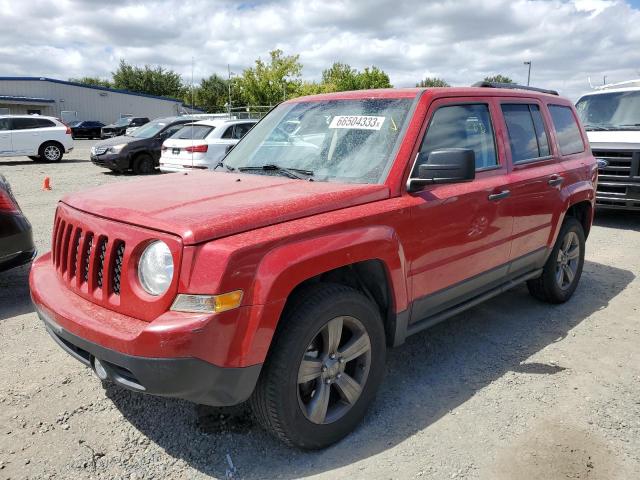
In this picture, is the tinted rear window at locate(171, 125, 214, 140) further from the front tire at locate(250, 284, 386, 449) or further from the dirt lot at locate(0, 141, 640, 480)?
the front tire at locate(250, 284, 386, 449)

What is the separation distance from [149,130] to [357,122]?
13976mm

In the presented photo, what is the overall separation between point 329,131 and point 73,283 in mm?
1788

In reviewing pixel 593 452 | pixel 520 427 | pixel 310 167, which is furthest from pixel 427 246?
pixel 593 452

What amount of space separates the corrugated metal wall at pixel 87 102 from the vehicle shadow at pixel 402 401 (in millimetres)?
47002

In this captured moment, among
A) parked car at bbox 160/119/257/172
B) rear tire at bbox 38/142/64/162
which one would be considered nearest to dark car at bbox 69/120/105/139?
rear tire at bbox 38/142/64/162

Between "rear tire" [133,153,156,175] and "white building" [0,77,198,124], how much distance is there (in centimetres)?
3141

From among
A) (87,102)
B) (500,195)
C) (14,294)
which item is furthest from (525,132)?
(87,102)

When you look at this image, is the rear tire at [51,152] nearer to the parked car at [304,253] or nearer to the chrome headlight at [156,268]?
the parked car at [304,253]

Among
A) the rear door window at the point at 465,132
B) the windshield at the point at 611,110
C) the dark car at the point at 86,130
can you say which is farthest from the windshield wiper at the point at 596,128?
the dark car at the point at 86,130

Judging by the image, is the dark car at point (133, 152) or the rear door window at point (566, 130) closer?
the rear door window at point (566, 130)

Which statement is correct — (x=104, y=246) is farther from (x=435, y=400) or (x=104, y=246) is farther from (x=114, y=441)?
(x=435, y=400)

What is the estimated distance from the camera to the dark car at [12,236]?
4.53 m

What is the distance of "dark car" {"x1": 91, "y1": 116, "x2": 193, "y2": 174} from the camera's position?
15.0 m

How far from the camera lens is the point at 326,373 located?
109 inches
